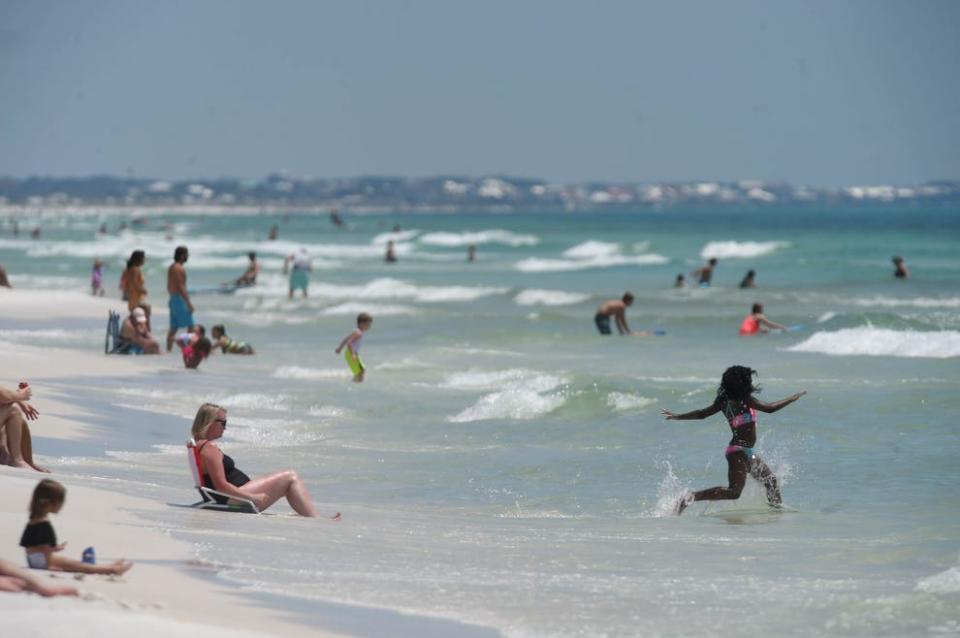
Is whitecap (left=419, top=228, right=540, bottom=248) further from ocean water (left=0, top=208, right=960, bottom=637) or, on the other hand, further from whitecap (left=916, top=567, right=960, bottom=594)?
whitecap (left=916, top=567, right=960, bottom=594)

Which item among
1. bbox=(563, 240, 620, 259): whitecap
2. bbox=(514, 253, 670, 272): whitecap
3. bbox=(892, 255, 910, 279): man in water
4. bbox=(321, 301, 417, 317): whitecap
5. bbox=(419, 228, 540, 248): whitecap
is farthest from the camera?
bbox=(419, 228, 540, 248): whitecap

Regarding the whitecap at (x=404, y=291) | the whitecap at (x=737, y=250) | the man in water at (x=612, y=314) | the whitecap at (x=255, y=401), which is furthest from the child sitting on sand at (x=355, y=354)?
the whitecap at (x=737, y=250)

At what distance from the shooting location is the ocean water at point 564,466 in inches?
315

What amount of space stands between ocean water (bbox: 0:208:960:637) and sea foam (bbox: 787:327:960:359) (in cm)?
7

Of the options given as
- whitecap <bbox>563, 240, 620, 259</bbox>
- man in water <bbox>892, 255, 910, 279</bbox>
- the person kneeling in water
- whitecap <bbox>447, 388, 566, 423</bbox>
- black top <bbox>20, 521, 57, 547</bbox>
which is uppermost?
whitecap <bbox>563, 240, 620, 259</bbox>

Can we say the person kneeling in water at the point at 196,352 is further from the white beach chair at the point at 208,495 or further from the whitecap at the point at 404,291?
the whitecap at the point at 404,291

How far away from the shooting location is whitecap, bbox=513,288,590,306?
43750 millimetres

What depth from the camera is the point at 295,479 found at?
1027 centimetres

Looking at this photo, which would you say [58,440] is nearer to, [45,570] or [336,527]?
[336,527]

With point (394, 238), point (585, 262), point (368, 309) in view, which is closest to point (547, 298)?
point (368, 309)

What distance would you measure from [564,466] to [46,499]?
273 inches

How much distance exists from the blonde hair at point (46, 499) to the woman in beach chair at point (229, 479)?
2673mm

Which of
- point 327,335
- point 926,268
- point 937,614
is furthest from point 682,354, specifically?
point 926,268

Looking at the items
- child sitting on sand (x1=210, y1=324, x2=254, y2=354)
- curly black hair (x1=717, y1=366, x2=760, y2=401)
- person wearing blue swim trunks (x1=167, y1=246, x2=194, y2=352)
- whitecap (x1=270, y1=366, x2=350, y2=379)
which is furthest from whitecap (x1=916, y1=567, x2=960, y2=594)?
child sitting on sand (x1=210, y1=324, x2=254, y2=354)
